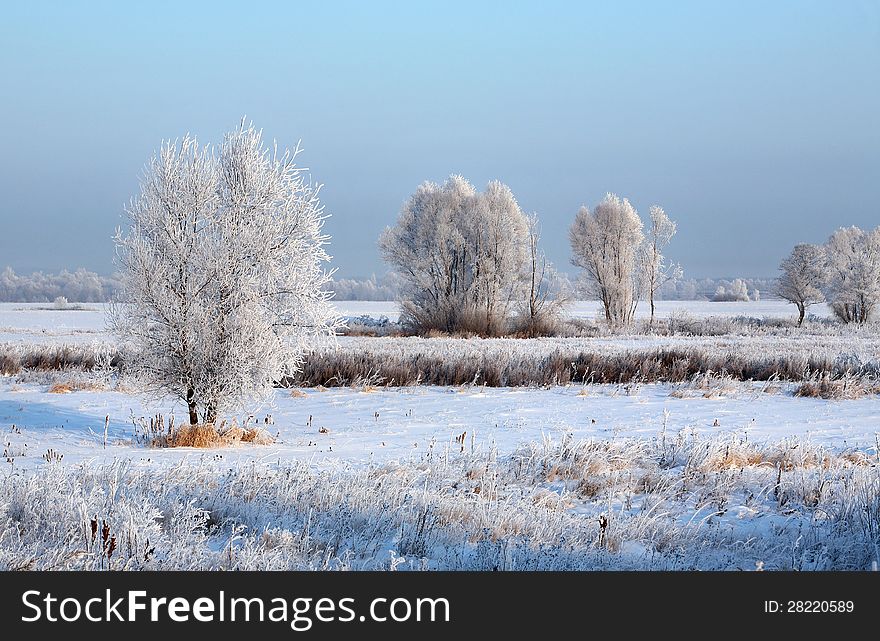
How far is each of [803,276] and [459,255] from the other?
3102 centimetres

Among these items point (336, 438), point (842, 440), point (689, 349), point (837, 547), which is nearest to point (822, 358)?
point (689, 349)

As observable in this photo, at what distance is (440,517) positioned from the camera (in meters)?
5.63

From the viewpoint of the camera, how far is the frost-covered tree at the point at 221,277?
10.5 m

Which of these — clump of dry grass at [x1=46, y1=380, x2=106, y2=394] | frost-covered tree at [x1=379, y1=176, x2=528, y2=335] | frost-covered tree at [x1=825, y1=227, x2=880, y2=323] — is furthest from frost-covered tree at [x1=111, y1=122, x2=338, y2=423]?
frost-covered tree at [x1=825, y1=227, x2=880, y2=323]

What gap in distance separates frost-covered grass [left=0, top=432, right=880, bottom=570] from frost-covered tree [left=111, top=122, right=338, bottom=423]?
3436 millimetres

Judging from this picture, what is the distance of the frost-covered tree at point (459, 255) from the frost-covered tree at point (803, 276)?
27039 millimetres

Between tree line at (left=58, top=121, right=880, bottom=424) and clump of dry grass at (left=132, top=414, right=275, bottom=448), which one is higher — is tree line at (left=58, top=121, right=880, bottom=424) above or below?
above

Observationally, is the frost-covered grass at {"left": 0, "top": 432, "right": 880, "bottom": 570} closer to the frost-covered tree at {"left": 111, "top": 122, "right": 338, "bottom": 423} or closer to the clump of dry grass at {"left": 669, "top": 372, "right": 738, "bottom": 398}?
the frost-covered tree at {"left": 111, "top": 122, "right": 338, "bottom": 423}

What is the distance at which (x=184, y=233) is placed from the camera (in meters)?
10.6

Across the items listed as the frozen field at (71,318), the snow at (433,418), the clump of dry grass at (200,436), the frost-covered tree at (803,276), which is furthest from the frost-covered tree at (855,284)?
the clump of dry grass at (200,436)

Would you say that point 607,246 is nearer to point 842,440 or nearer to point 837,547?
point 842,440

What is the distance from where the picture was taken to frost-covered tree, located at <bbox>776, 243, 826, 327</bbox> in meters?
57.8

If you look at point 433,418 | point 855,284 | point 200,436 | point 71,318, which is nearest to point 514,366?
point 433,418
